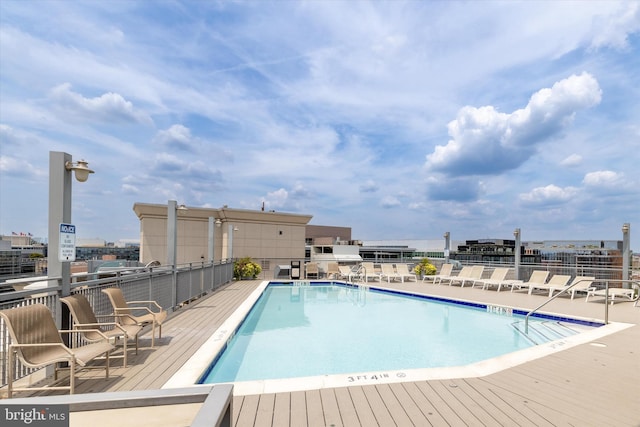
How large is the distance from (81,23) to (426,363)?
10.4 metres

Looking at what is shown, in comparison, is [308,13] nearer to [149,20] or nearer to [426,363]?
[149,20]

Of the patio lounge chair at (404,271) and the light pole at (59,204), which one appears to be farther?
the patio lounge chair at (404,271)

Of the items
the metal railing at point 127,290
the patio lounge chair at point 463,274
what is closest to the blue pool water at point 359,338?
the metal railing at point 127,290

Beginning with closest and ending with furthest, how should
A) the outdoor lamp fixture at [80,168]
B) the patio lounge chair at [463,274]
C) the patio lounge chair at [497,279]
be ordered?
the outdoor lamp fixture at [80,168] < the patio lounge chair at [497,279] < the patio lounge chair at [463,274]

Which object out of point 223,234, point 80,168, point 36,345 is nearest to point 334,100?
point 223,234

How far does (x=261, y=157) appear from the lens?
18.1 metres

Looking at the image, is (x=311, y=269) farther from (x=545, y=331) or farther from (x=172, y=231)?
(x=545, y=331)

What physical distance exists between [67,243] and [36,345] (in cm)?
129

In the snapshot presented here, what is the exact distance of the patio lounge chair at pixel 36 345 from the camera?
2703 mm

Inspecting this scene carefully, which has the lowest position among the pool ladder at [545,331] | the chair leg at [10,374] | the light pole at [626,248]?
the pool ladder at [545,331]

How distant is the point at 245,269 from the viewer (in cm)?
1380

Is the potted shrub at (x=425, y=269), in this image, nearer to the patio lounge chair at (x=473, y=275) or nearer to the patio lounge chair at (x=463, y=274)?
the patio lounge chair at (x=463, y=274)

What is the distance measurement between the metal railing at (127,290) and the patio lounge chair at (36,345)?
16cm

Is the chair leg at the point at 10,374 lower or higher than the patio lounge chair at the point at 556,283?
higher
